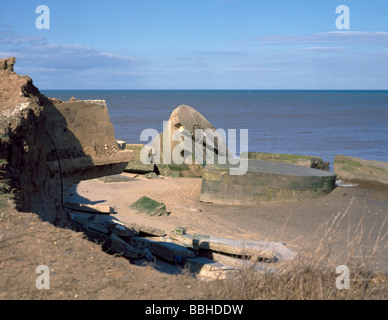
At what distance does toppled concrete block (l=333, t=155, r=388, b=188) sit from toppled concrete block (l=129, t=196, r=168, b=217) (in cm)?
666

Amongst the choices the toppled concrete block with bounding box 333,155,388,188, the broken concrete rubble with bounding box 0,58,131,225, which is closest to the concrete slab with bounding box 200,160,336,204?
the toppled concrete block with bounding box 333,155,388,188

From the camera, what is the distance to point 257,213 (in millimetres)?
9781

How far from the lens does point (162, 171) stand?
44.0ft

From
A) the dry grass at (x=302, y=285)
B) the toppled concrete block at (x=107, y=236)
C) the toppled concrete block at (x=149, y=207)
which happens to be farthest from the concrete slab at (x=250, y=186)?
the dry grass at (x=302, y=285)

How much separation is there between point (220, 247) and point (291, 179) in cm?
464

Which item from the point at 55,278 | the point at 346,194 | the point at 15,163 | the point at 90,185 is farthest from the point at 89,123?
the point at 346,194

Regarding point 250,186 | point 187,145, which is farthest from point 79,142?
point 187,145

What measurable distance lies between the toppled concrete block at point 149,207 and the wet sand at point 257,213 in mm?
162

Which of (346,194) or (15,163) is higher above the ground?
(15,163)

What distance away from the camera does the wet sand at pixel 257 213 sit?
8141mm

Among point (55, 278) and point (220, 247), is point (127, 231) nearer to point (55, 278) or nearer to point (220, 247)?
point (220, 247)

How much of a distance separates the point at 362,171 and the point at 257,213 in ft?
16.0

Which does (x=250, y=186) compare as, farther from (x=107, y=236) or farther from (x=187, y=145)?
(x=107, y=236)

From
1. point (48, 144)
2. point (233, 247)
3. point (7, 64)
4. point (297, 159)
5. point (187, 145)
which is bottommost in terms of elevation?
point (233, 247)
